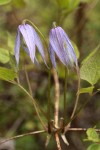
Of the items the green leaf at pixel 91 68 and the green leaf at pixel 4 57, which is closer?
the green leaf at pixel 91 68

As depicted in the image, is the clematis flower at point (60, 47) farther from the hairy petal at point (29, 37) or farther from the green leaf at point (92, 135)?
the green leaf at point (92, 135)

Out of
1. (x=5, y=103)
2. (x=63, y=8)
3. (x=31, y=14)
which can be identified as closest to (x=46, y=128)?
(x=63, y=8)

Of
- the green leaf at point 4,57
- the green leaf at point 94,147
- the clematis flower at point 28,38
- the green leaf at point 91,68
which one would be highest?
the clematis flower at point 28,38

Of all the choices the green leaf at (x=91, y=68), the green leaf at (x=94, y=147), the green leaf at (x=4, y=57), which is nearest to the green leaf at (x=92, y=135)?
the green leaf at (x=94, y=147)

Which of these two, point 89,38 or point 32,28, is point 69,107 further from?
point 32,28

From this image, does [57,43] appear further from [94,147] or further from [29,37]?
[94,147]

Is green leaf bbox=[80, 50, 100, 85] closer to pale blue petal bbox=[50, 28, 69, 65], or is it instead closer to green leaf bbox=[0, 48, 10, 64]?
pale blue petal bbox=[50, 28, 69, 65]

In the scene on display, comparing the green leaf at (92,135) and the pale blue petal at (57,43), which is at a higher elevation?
the pale blue petal at (57,43)
